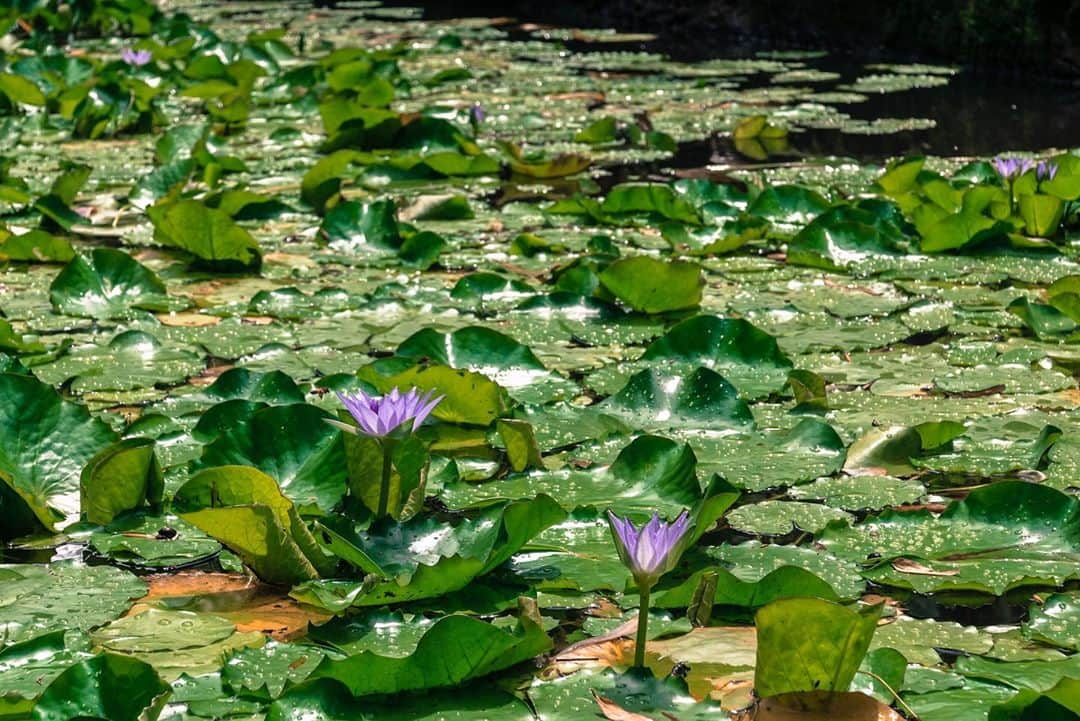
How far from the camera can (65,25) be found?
29.7ft

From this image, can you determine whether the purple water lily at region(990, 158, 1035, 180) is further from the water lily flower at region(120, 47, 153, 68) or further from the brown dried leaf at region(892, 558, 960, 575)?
the water lily flower at region(120, 47, 153, 68)

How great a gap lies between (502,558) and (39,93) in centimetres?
463

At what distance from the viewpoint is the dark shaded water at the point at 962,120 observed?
15.6ft

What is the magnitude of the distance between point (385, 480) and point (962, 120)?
4085 millimetres

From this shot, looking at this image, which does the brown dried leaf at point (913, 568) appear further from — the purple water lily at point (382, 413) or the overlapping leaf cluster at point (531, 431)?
the purple water lily at point (382, 413)

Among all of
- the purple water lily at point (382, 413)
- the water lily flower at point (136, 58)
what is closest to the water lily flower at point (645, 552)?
the purple water lily at point (382, 413)

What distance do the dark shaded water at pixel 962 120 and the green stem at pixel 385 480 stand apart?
2.98 metres

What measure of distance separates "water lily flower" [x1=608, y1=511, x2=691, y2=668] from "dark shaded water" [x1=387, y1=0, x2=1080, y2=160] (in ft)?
10.7

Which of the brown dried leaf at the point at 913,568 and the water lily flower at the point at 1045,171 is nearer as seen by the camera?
the brown dried leaf at the point at 913,568

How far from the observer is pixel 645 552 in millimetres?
1374

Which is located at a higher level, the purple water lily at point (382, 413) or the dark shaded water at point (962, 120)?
the purple water lily at point (382, 413)

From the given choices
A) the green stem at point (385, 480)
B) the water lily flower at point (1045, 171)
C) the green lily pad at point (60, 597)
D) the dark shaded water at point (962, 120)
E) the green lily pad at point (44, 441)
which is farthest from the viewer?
the dark shaded water at point (962, 120)

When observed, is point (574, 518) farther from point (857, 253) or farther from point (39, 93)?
point (39, 93)

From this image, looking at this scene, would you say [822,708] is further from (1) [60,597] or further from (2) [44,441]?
(2) [44,441]
